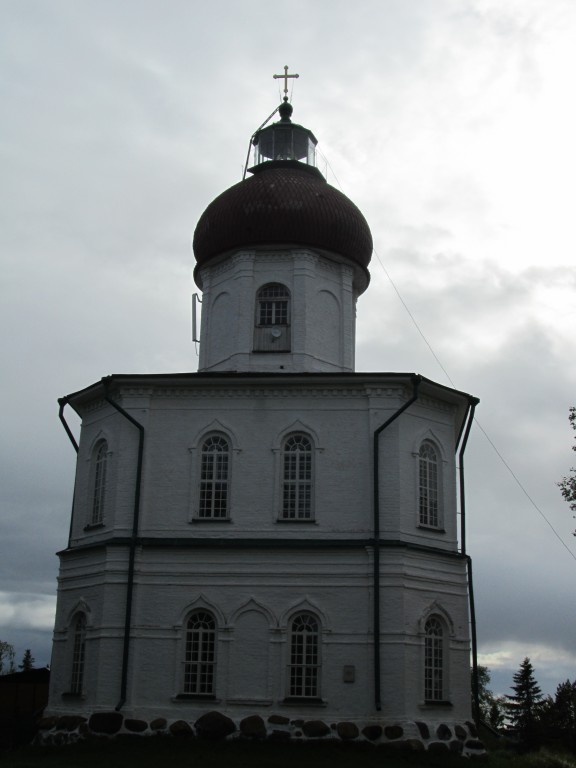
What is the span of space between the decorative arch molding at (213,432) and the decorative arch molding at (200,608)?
3.12m


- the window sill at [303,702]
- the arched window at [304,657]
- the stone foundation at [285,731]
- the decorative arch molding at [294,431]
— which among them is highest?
the decorative arch molding at [294,431]

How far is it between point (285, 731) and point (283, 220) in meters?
11.5

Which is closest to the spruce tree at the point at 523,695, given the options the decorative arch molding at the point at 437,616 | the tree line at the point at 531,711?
the tree line at the point at 531,711

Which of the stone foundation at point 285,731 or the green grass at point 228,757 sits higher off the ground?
the stone foundation at point 285,731

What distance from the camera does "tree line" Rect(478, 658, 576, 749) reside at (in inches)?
828

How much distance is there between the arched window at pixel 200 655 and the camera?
18.0 metres

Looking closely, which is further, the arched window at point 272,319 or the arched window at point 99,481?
the arched window at point 272,319

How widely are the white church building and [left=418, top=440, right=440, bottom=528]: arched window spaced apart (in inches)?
1.9

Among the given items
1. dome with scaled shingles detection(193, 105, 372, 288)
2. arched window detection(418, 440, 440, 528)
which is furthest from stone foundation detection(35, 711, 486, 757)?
dome with scaled shingles detection(193, 105, 372, 288)

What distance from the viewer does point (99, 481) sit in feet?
66.8

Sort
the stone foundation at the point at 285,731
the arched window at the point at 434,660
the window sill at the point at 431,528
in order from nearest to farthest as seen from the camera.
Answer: the stone foundation at the point at 285,731 → the arched window at the point at 434,660 → the window sill at the point at 431,528

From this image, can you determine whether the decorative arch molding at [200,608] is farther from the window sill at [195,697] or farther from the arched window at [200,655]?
the window sill at [195,697]

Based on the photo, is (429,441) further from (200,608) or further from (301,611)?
(200,608)

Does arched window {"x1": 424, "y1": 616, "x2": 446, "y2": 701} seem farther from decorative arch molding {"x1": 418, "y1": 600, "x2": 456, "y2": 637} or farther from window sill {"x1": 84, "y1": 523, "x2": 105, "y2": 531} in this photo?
window sill {"x1": 84, "y1": 523, "x2": 105, "y2": 531}
